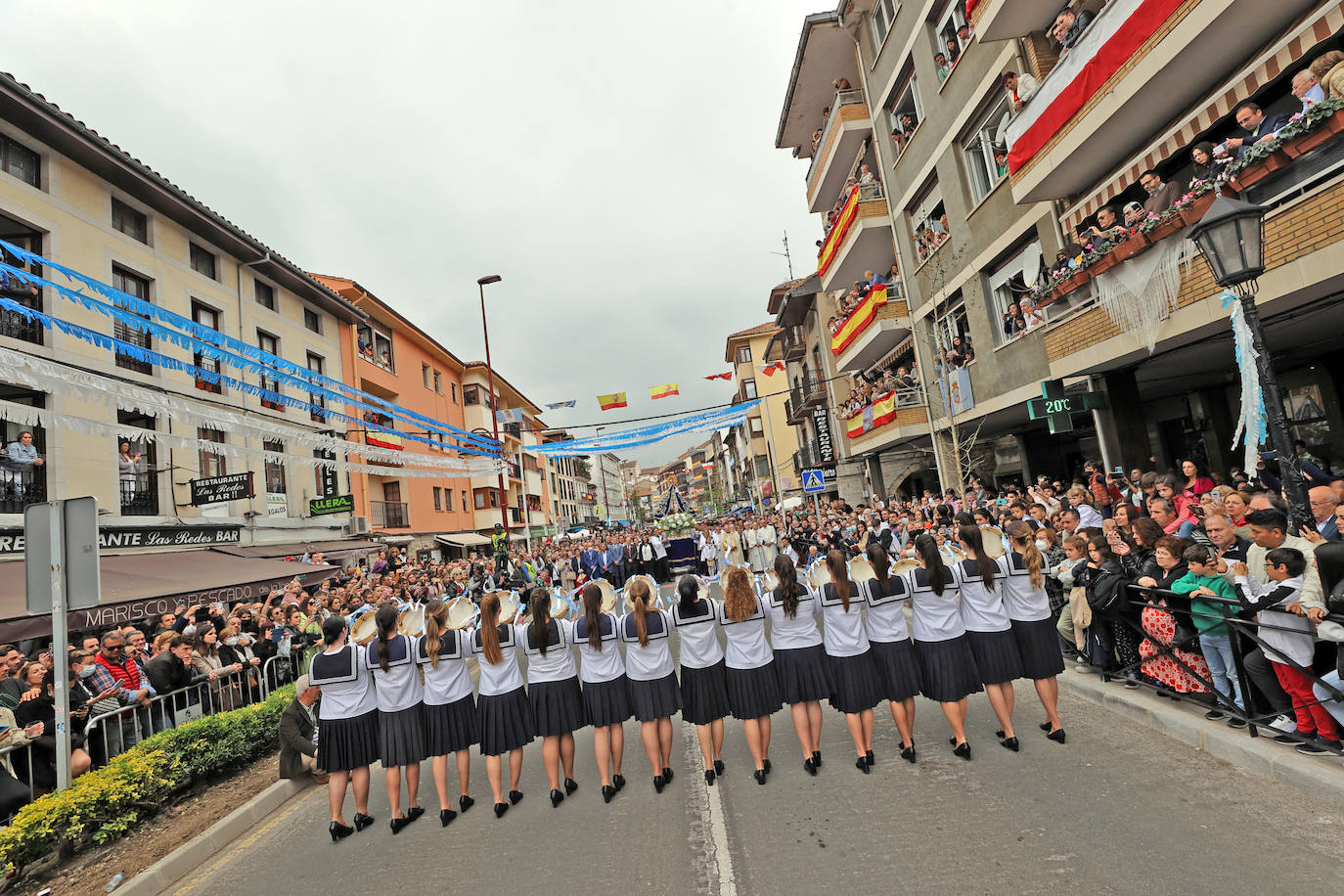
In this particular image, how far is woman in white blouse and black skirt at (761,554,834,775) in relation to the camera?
5508mm

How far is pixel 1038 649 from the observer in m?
5.55

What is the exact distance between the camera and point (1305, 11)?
25.5 feet

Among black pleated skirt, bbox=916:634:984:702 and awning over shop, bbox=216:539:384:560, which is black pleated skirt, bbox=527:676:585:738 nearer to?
black pleated skirt, bbox=916:634:984:702

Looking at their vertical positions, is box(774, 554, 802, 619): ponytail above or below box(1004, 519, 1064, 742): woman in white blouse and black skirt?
above

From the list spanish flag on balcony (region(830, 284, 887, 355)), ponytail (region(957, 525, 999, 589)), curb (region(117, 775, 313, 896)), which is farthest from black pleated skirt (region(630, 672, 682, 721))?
spanish flag on balcony (region(830, 284, 887, 355))

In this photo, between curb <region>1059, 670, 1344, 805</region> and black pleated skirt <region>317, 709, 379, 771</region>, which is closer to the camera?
curb <region>1059, 670, 1344, 805</region>

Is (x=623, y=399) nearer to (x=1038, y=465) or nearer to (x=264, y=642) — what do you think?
(x=1038, y=465)

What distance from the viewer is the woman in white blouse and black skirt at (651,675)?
5.49 meters

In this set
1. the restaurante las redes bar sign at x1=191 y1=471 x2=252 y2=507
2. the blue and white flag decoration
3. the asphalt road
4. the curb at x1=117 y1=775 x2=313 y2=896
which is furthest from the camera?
the restaurante las redes bar sign at x1=191 y1=471 x2=252 y2=507

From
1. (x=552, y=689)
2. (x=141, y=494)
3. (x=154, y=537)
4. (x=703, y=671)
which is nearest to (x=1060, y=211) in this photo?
(x=703, y=671)

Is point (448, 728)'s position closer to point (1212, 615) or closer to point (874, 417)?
point (1212, 615)

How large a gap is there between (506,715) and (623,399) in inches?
770

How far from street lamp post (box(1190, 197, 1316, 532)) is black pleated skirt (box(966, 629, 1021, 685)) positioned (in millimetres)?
2158

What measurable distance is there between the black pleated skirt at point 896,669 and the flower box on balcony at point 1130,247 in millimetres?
6778
